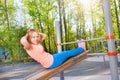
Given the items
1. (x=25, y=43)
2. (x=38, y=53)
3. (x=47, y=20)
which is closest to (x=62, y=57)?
(x=38, y=53)

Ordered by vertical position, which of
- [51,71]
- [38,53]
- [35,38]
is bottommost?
[51,71]

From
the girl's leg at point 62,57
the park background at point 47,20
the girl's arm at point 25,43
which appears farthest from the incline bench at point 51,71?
the park background at point 47,20

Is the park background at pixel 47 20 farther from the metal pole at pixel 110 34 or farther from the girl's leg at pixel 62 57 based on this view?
the metal pole at pixel 110 34

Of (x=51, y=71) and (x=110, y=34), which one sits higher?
(x=110, y=34)

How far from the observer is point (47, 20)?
20391 millimetres

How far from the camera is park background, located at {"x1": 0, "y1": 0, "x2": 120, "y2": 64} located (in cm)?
1816

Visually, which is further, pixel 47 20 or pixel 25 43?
pixel 47 20

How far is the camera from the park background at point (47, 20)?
1816cm

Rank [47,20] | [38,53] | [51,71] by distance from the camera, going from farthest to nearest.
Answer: [47,20]
[38,53]
[51,71]

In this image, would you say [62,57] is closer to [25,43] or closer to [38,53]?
[38,53]

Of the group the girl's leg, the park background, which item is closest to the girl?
the girl's leg

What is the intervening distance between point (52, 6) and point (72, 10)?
1645 mm

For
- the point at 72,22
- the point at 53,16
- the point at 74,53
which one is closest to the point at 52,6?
the point at 53,16

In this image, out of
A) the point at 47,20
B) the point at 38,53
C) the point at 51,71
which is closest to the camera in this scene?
the point at 51,71
